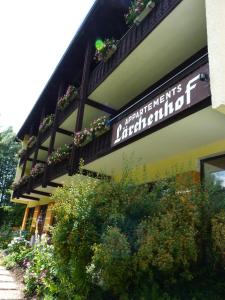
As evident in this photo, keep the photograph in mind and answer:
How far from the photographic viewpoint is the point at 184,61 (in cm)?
931

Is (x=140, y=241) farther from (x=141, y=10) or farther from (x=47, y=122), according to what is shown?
(x=47, y=122)

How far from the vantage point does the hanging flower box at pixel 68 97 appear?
12.8m

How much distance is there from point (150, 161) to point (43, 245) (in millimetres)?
4551

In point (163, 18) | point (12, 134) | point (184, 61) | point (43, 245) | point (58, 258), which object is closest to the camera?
point (58, 258)

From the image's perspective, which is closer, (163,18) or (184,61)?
(163,18)

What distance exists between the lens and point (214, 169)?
7402 millimetres

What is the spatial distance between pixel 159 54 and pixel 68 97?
520 centimetres

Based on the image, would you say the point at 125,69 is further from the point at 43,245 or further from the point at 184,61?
the point at 43,245

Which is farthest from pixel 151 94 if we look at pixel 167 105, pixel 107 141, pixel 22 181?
pixel 22 181

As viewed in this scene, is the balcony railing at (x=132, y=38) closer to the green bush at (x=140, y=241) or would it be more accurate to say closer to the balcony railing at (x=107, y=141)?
the balcony railing at (x=107, y=141)

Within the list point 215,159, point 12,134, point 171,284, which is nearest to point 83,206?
point 171,284

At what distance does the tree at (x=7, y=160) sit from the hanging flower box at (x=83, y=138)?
3205cm

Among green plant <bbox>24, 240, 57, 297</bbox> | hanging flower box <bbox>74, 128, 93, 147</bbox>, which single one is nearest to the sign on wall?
hanging flower box <bbox>74, 128, 93, 147</bbox>

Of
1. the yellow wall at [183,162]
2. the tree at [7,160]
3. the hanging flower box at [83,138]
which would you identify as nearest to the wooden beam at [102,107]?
the hanging flower box at [83,138]
